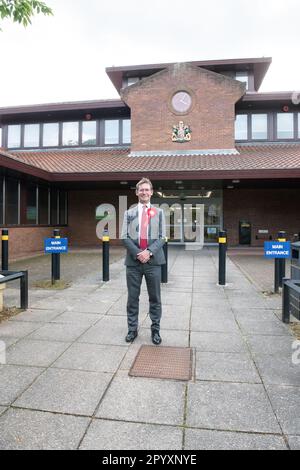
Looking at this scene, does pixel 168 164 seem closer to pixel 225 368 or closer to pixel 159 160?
pixel 159 160

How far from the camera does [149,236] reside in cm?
424

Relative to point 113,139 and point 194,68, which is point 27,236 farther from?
point 194,68

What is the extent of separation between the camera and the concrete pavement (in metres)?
2.48

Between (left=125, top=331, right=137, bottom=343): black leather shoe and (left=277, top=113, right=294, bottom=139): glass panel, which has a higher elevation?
(left=277, top=113, right=294, bottom=139): glass panel

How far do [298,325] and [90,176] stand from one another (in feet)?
38.3

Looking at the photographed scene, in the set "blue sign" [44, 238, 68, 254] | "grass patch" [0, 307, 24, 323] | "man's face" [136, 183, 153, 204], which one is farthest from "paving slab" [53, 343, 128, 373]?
"blue sign" [44, 238, 68, 254]

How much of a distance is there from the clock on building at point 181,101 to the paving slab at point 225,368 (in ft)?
55.3

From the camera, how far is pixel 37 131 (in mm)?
21656

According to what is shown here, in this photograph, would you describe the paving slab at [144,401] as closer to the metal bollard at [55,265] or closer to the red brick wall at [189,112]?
the metal bollard at [55,265]

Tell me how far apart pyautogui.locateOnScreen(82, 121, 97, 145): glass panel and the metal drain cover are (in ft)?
60.2

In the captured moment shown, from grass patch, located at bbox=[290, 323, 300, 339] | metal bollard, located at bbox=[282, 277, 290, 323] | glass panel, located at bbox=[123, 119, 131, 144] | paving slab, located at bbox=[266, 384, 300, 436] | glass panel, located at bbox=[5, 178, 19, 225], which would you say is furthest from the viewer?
glass panel, located at bbox=[123, 119, 131, 144]

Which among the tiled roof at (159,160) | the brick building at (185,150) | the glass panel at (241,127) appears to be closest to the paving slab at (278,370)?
the tiled roof at (159,160)

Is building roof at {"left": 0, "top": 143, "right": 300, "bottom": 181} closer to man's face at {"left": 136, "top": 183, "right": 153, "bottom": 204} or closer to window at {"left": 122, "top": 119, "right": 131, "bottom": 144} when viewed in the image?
window at {"left": 122, "top": 119, "right": 131, "bottom": 144}
